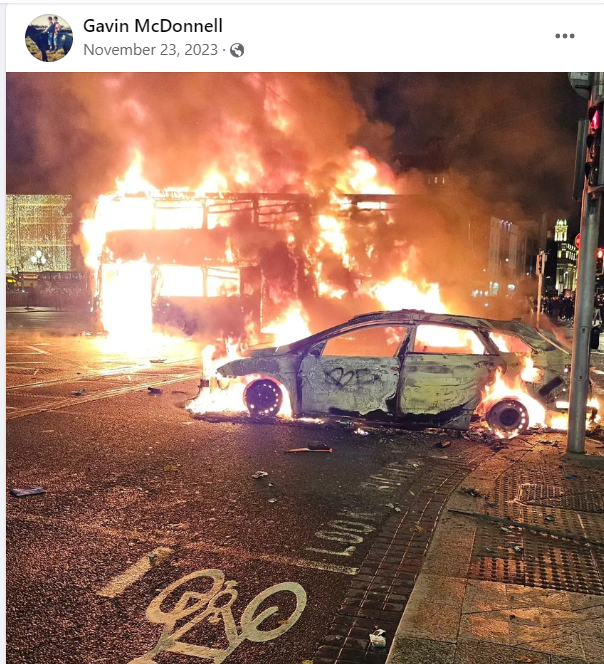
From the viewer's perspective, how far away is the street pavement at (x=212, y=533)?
3.02m

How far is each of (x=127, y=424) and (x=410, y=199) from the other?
1406 centimetres

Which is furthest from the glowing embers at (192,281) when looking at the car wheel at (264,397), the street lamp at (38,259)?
the street lamp at (38,259)

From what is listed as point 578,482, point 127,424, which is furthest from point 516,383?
point 127,424

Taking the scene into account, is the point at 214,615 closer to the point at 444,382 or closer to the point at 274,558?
the point at 274,558

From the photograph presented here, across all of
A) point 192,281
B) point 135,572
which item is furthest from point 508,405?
point 192,281

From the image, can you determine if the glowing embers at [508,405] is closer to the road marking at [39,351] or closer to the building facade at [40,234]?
the road marking at [39,351]

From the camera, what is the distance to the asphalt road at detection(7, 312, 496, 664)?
9.93 ft

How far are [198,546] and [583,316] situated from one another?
4664 mm

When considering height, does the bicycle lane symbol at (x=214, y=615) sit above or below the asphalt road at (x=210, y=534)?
above

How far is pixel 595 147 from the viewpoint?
18.7 ft
